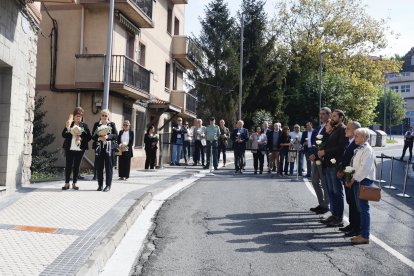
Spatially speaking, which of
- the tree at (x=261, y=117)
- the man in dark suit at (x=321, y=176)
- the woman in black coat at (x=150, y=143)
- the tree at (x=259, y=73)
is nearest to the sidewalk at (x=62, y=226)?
the man in dark suit at (x=321, y=176)

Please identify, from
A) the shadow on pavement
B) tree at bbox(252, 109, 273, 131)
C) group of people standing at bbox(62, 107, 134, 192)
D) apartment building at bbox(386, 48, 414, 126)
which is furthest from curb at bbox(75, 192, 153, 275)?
apartment building at bbox(386, 48, 414, 126)

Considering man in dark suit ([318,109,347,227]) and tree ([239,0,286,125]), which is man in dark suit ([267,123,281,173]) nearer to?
man in dark suit ([318,109,347,227])

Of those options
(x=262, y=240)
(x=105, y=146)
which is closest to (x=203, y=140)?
(x=105, y=146)

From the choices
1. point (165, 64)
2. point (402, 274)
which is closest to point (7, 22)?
point (402, 274)

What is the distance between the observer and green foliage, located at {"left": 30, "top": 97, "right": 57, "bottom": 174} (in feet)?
50.8

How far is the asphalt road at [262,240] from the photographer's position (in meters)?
4.98

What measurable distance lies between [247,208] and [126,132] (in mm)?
4859

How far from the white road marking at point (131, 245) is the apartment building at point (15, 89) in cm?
290

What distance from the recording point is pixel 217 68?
4100 centimetres

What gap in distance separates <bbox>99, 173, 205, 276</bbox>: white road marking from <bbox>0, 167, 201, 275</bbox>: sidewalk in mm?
95

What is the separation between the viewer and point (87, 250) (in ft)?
16.1

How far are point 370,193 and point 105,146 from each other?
6006 mm

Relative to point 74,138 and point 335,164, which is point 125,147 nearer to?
point 74,138

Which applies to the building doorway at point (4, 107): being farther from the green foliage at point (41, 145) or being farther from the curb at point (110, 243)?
the green foliage at point (41, 145)
